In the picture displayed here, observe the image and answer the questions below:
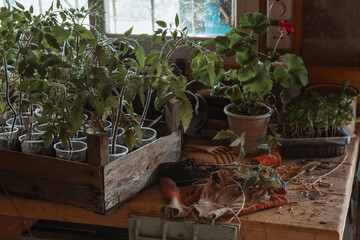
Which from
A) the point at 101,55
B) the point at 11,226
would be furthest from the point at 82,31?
the point at 11,226

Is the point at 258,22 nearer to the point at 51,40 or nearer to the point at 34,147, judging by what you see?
the point at 51,40

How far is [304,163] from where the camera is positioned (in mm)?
1853

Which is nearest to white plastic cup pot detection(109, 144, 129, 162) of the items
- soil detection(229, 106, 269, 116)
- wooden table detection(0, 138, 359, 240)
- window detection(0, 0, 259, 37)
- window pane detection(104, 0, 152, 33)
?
wooden table detection(0, 138, 359, 240)

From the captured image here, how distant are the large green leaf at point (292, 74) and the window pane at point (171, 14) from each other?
2.56 feet

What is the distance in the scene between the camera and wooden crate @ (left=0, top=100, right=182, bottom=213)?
4.75 ft

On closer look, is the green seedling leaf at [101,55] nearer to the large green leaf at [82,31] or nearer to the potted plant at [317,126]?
the large green leaf at [82,31]

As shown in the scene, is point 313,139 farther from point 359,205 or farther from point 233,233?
point 359,205

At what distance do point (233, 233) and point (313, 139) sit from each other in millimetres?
618

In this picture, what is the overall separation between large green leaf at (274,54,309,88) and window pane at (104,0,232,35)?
0.78 m

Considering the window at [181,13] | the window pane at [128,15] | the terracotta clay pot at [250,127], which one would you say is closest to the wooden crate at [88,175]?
the terracotta clay pot at [250,127]

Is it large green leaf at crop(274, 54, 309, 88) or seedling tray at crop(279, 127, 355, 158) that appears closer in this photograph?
large green leaf at crop(274, 54, 309, 88)

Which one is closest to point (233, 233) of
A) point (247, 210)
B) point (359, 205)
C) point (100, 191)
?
point (247, 210)

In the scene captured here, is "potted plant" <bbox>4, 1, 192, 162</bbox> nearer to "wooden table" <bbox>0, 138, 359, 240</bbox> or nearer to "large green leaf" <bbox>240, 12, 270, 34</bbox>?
"wooden table" <bbox>0, 138, 359, 240</bbox>

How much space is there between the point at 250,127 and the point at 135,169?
1.73 feet
